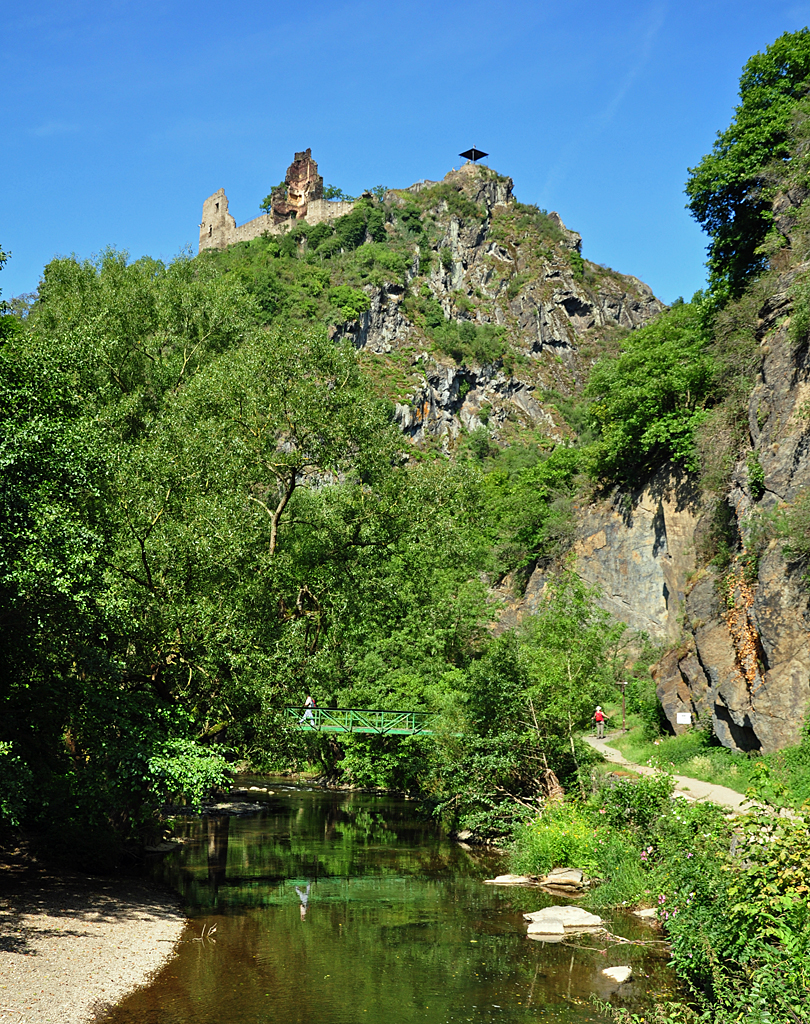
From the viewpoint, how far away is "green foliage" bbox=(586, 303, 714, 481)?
1249 inches

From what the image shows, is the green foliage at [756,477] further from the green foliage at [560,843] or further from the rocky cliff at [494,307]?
the rocky cliff at [494,307]

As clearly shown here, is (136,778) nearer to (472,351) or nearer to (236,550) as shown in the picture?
(236,550)

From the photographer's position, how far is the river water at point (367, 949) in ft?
31.4

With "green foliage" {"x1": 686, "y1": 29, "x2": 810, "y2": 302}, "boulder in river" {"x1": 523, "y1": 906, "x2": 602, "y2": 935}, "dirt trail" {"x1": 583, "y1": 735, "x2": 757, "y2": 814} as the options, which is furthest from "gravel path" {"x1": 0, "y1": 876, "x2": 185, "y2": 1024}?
"green foliage" {"x1": 686, "y1": 29, "x2": 810, "y2": 302}

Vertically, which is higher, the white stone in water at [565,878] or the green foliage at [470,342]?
the green foliage at [470,342]

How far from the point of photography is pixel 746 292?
26.4 meters

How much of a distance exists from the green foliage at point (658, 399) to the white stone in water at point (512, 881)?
58.1 ft

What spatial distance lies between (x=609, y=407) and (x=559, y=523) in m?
9.54

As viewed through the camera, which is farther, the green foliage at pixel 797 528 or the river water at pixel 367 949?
the green foliage at pixel 797 528

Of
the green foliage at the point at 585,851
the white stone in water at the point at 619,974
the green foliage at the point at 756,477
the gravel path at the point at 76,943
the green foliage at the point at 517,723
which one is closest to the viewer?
the gravel path at the point at 76,943

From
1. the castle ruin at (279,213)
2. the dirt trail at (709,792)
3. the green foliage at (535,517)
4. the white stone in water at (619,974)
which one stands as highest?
the castle ruin at (279,213)

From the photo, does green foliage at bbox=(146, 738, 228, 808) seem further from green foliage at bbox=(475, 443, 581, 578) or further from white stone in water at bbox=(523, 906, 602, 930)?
green foliage at bbox=(475, 443, 581, 578)

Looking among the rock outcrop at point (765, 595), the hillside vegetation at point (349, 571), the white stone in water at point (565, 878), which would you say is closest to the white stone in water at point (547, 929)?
the hillside vegetation at point (349, 571)

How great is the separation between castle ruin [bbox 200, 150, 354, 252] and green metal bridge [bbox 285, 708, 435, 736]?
104 m
